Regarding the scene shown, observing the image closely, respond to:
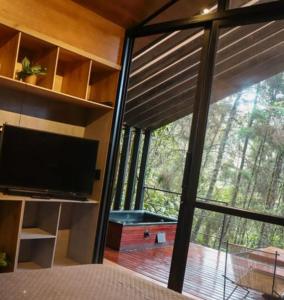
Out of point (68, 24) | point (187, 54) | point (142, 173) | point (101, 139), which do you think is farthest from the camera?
point (142, 173)

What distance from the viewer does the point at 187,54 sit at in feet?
13.8

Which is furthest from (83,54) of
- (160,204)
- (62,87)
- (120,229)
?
(160,204)

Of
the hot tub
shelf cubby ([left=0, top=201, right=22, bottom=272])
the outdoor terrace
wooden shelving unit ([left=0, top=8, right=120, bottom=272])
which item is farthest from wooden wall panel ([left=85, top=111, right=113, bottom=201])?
the hot tub

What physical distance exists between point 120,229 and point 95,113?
2.00 meters

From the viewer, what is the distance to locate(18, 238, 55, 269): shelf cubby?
3.22 m

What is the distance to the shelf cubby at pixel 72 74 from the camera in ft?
10.7

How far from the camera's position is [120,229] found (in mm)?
5004

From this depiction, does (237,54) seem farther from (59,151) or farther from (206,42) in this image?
(59,151)

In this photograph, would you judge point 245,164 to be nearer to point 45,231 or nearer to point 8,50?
point 45,231

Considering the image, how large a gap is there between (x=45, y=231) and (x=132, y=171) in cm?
361

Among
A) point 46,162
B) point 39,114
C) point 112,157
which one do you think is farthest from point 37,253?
point 39,114

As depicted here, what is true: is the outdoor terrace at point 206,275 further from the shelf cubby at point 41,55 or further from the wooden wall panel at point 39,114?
the shelf cubby at point 41,55

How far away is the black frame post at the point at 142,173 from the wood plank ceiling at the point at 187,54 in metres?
1.63

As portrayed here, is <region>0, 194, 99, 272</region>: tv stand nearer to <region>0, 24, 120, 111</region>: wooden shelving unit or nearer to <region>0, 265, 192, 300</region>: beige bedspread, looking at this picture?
<region>0, 24, 120, 111</region>: wooden shelving unit
